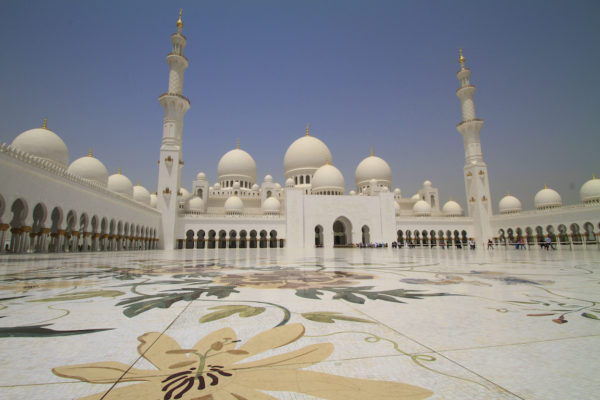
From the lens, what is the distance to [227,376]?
875mm

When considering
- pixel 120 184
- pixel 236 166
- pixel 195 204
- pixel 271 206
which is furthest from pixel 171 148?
pixel 236 166

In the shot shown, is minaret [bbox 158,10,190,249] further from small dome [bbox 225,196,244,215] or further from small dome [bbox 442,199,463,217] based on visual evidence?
small dome [bbox 442,199,463,217]

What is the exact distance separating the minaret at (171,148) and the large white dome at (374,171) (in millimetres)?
18517

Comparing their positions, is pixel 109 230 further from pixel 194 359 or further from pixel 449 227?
pixel 449 227

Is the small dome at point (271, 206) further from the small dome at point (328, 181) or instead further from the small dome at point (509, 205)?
the small dome at point (509, 205)

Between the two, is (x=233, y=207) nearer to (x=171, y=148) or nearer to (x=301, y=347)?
(x=171, y=148)

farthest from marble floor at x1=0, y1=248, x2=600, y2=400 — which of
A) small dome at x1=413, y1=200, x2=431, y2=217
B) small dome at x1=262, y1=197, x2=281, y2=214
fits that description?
small dome at x1=413, y1=200, x2=431, y2=217

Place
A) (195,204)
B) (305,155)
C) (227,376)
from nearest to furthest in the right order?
1. (227,376)
2. (195,204)
3. (305,155)

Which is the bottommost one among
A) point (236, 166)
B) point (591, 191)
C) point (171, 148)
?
point (591, 191)

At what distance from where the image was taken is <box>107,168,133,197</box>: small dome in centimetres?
2325

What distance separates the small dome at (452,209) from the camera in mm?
30647

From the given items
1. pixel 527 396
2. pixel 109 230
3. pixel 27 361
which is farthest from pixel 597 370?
pixel 109 230

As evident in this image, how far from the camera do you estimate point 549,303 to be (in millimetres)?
1747

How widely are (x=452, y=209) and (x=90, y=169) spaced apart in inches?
1237
